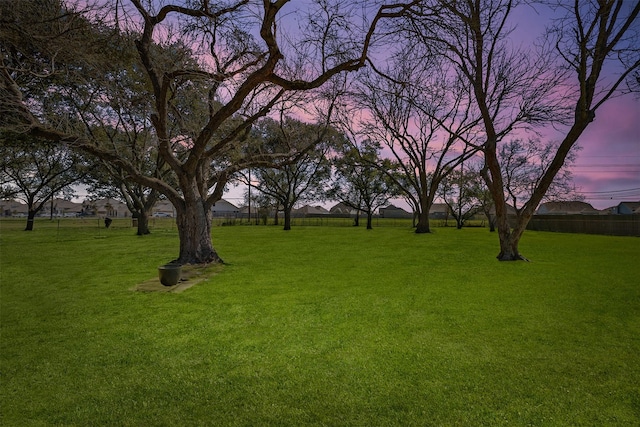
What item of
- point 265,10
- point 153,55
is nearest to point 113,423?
point 265,10

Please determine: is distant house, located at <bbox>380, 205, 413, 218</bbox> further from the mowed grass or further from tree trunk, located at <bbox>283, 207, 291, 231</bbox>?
the mowed grass

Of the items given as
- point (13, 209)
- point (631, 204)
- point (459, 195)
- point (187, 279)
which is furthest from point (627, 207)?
point (13, 209)

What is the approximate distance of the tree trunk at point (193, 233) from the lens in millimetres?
11211

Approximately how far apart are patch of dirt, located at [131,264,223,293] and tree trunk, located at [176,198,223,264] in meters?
0.36

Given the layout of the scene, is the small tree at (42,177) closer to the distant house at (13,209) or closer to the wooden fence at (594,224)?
the wooden fence at (594,224)

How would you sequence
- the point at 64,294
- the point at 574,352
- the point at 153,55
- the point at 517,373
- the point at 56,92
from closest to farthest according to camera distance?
the point at 517,373 < the point at 574,352 < the point at 64,294 < the point at 153,55 < the point at 56,92

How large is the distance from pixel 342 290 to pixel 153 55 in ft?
24.0

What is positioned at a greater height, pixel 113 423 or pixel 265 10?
pixel 265 10

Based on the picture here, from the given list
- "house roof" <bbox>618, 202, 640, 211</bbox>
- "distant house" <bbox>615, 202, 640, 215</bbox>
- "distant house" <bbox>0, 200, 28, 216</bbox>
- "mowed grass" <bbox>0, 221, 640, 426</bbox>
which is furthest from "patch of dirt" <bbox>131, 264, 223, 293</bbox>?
"distant house" <bbox>0, 200, 28, 216</bbox>

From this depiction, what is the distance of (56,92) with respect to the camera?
35.1 ft

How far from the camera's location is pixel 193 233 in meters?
11.4

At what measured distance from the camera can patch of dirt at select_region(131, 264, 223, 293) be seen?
7.90 metres

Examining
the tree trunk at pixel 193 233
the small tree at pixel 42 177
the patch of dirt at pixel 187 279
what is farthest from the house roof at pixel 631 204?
the small tree at pixel 42 177

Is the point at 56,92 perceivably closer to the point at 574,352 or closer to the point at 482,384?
the point at 482,384
